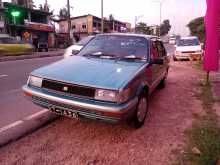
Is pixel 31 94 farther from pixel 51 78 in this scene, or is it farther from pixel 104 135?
pixel 104 135

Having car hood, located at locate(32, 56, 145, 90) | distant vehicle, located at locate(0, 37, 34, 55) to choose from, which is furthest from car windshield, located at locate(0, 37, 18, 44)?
car hood, located at locate(32, 56, 145, 90)

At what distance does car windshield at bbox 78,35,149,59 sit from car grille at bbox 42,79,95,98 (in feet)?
4.59

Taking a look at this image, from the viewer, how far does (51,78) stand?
13.9 ft

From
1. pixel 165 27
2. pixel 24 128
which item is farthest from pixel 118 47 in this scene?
pixel 165 27

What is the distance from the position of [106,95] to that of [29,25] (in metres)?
37.5

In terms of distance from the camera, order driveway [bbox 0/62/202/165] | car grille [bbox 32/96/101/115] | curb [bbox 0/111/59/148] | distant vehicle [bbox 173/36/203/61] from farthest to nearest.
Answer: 1. distant vehicle [bbox 173/36/203/61]
2. curb [bbox 0/111/59/148]
3. car grille [bbox 32/96/101/115]
4. driveway [bbox 0/62/202/165]

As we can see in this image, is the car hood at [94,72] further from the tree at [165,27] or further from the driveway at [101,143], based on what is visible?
the tree at [165,27]

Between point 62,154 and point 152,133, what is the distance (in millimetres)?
1607

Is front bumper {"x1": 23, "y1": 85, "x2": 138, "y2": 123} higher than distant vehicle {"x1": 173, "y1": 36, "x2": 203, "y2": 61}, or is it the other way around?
distant vehicle {"x1": 173, "y1": 36, "x2": 203, "y2": 61}

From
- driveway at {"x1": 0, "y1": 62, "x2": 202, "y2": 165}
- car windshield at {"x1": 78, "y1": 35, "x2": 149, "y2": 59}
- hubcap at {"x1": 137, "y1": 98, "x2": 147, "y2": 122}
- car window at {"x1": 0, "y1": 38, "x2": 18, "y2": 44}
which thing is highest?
car window at {"x1": 0, "y1": 38, "x2": 18, "y2": 44}

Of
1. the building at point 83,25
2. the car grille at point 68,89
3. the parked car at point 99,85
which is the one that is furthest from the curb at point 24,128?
the building at point 83,25

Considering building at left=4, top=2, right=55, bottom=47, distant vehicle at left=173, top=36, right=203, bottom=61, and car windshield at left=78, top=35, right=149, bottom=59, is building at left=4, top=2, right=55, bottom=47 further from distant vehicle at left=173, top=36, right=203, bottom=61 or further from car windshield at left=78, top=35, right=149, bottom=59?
car windshield at left=78, top=35, right=149, bottom=59

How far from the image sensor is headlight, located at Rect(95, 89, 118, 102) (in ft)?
12.6

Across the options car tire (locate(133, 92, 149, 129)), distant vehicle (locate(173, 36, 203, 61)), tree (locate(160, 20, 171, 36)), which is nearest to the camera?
car tire (locate(133, 92, 149, 129))
